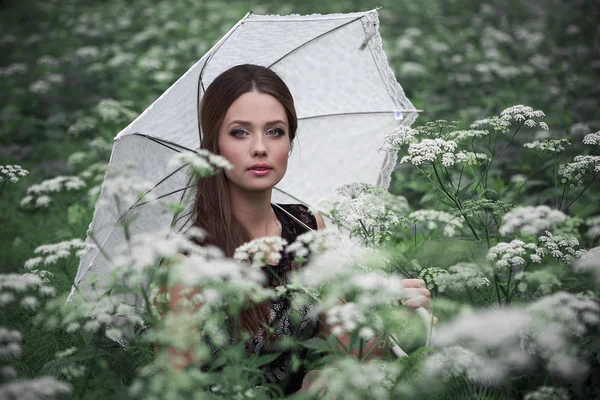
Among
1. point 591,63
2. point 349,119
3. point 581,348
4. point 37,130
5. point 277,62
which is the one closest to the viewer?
point 581,348

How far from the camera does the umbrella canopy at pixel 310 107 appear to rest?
3.48m

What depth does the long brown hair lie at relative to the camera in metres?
3.29

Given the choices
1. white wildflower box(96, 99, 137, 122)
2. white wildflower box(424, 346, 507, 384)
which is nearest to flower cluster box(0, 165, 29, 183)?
white wildflower box(96, 99, 137, 122)

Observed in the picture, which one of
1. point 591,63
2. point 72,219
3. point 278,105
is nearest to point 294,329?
point 278,105

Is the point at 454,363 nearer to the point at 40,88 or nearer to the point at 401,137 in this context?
the point at 401,137

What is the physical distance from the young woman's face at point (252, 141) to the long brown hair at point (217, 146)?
5 cm

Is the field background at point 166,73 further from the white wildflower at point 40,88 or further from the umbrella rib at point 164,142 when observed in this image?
the umbrella rib at point 164,142

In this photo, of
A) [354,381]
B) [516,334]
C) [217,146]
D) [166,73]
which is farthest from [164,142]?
[166,73]

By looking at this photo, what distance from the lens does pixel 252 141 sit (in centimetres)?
322

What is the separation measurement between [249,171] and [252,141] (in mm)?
184

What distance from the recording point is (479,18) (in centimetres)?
1330

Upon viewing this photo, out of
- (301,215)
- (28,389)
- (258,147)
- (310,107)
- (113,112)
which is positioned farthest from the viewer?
(113,112)

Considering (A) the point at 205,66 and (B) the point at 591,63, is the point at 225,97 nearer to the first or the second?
(A) the point at 205,66

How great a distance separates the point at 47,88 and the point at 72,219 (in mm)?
4506
